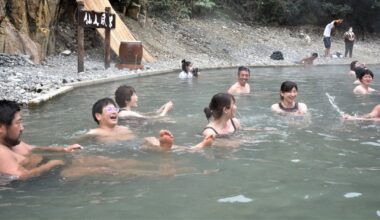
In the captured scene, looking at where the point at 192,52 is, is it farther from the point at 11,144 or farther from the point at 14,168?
the point at 14,168

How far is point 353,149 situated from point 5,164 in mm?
4064

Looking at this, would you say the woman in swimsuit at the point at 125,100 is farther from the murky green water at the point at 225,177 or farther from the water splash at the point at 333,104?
the water splash at the point at 333,104

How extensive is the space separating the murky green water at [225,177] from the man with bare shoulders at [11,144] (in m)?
0.15

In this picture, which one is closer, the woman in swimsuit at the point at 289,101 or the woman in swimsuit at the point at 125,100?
the woman in swimsuit at the point at 125,100

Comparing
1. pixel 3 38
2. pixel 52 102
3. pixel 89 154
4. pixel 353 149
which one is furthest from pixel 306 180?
pixel 3 38

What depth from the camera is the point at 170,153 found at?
20.0 ft

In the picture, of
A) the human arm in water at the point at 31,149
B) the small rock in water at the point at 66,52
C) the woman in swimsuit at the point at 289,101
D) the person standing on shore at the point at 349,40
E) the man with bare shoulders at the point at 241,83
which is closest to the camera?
the human arm in water at the point at 31,149

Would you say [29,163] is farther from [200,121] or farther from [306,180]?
[200,121]

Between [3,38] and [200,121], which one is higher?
[3,38]

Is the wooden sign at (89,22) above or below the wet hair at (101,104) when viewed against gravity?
above

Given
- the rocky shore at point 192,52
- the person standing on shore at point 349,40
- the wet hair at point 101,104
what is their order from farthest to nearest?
the person standing on shore at point 349,40
the rocky shore at point 192,52
the wet hair at point 101,104

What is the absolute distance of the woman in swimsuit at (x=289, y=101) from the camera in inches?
338

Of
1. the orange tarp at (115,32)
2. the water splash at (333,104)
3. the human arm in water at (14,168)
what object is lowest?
the water splash at (333,104)

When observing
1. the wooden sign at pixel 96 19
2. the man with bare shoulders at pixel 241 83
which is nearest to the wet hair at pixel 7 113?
the man with bare shoulders at pixel 241 83
